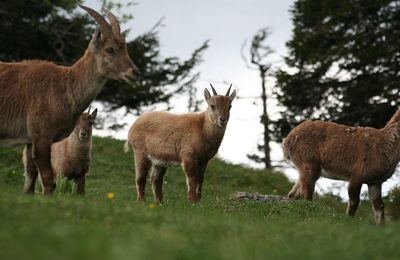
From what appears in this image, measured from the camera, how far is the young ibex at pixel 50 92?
12.0 m

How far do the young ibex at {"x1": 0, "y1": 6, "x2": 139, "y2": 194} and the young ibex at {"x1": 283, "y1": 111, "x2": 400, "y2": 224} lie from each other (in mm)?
5627

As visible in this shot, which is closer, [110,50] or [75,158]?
[110,50]

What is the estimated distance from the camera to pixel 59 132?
12242mm

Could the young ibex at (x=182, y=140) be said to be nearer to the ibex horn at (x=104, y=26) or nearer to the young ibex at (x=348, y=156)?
the young ibex at (x=348, y=156)

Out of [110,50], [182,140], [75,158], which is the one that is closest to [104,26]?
[110,50]

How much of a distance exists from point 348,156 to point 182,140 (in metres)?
3.91

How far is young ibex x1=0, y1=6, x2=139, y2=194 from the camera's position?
39.5ft

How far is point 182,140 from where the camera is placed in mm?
16141

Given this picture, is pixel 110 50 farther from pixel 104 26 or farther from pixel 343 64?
pixel 343 64

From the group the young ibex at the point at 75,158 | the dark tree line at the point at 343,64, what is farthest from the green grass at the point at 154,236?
Result: the dark tree line at the point at 343,64

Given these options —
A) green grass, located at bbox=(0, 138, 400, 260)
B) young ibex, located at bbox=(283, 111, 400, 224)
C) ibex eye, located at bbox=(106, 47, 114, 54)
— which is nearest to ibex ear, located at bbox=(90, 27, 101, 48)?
ibex eye, located at bbox=(106, 47, 114, 54)

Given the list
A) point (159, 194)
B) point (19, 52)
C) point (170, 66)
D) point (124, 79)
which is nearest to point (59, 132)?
point (124, 79)

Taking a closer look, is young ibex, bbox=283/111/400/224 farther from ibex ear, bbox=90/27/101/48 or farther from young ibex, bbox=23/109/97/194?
ibex ear, bbox=90/27/101/48

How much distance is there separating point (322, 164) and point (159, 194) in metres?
4.00
